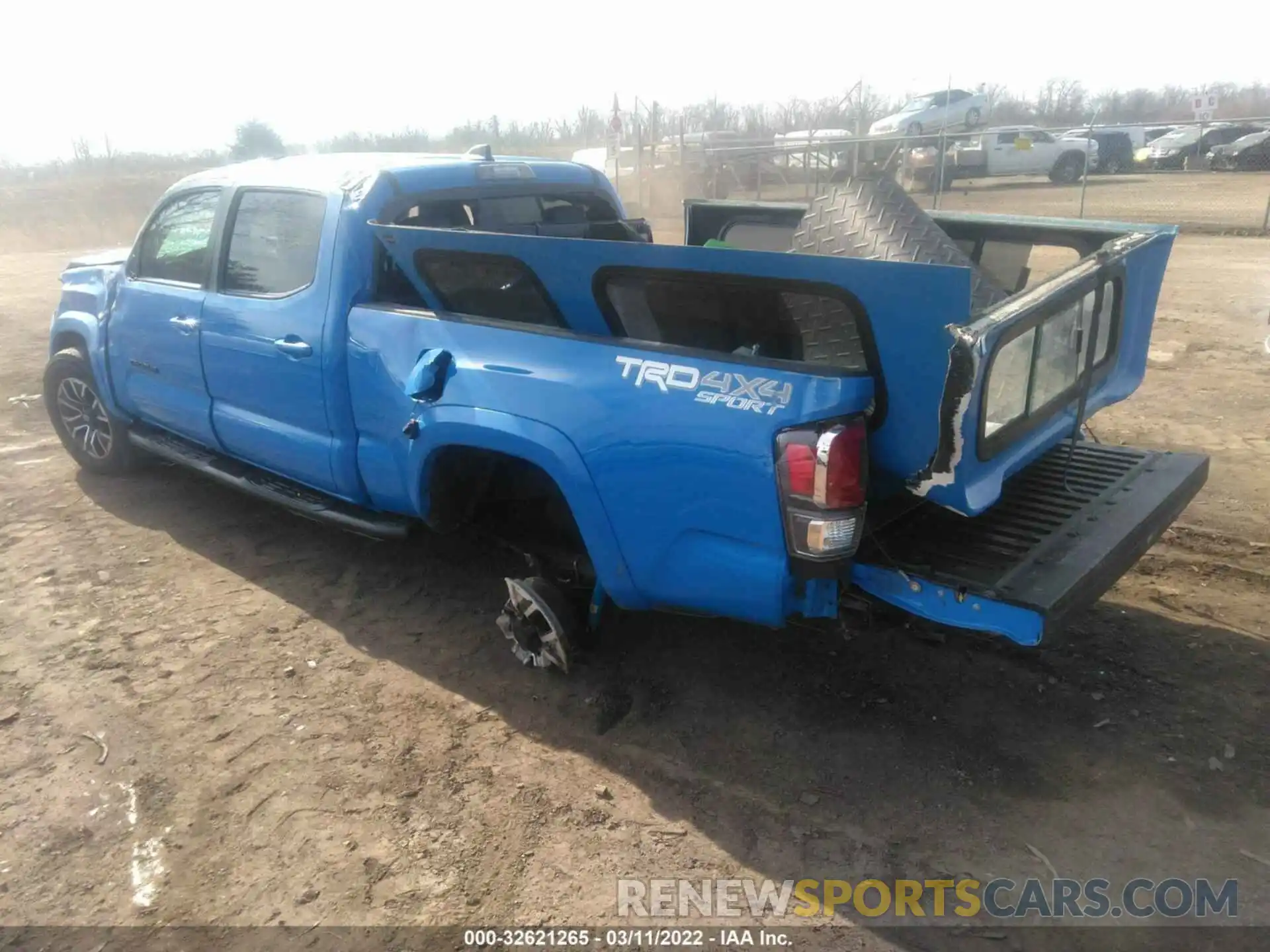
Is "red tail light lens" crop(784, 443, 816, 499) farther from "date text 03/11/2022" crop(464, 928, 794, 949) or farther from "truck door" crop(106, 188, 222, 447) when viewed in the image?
"truck door" crop(106, 188, 222, 447)

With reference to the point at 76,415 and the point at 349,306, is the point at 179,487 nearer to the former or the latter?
the point at 76,415

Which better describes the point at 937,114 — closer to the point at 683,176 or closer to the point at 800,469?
the point at 683,176

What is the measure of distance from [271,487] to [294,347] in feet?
2.78

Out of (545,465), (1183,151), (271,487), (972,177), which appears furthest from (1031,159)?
(545,465)

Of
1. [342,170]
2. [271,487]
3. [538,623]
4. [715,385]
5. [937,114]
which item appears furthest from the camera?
[937,114]

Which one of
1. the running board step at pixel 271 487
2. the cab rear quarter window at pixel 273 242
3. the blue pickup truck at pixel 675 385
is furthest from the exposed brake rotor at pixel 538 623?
the cab rear quarter window at pixel 273 242

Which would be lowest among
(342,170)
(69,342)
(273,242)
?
(69,342)

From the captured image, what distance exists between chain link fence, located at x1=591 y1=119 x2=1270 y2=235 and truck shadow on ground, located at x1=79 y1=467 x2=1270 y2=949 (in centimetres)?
1178

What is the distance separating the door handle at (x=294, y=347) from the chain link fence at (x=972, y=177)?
11.7m

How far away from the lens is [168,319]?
4762 mm

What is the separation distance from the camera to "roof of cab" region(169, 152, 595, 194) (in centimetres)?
399

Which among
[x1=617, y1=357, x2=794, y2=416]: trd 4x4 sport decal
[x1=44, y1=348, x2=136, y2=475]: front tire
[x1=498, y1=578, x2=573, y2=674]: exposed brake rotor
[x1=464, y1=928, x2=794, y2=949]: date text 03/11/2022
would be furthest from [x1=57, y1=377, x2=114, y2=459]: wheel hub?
[x1=464, y1=928, x2=794, y2=949]: date text 03/11/2022

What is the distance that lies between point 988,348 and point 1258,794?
166 cm

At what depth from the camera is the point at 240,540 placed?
498cm
